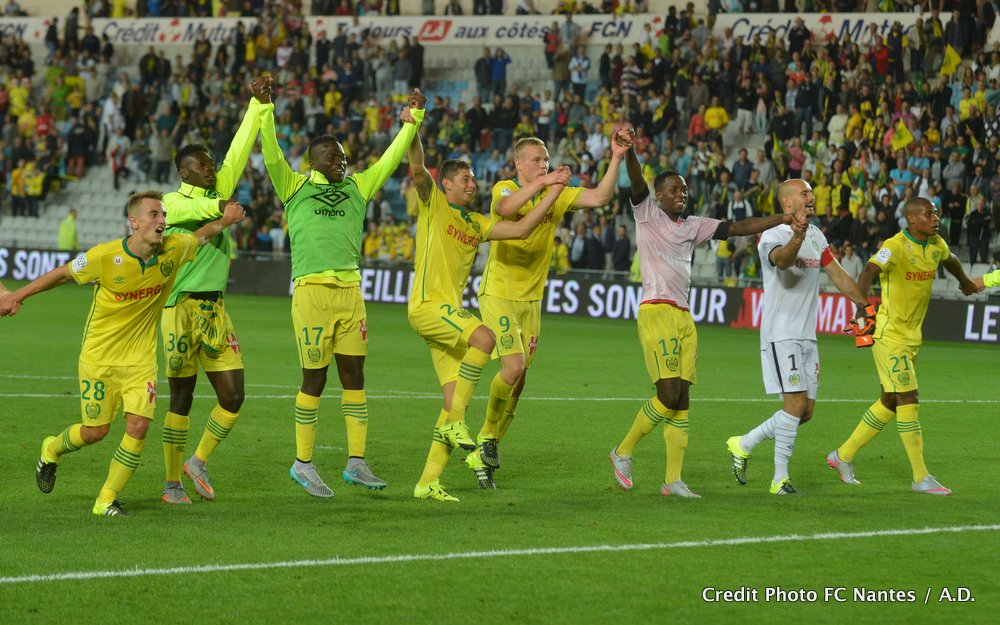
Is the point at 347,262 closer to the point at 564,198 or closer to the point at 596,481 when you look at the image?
the point at 564,198

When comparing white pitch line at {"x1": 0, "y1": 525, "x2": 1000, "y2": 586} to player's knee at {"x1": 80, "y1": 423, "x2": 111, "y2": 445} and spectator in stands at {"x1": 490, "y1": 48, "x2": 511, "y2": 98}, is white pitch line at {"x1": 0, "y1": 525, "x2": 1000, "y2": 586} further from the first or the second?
spectator in stands at {"x1": 490, "y1": 48, "x2": 511, "y2": 98}

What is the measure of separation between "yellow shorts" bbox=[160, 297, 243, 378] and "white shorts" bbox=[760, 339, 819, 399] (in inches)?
147

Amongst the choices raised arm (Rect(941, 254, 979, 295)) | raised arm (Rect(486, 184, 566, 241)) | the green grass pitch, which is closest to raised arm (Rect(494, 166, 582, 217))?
raised arm (Rect(486, 184, 566, 241))

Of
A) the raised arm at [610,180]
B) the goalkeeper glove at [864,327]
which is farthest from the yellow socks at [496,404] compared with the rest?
the goalkeeper glove at [864,327]

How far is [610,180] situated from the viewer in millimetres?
9508

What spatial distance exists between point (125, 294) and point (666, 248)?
3.73 m

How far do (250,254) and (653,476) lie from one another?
939 inches

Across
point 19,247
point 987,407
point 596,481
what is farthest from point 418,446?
point 19,247

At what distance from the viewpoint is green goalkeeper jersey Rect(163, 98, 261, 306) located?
9.07 metres

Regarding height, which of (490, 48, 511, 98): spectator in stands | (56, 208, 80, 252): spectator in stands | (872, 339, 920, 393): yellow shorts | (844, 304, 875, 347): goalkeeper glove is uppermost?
(490, 48, 511, 98): spectator in stands

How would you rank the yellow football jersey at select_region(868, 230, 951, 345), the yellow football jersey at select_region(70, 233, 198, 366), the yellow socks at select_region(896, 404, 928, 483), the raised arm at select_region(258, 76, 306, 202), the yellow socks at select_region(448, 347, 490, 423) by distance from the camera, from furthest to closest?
the yellow football jersey at select_region(868, 230, 951, 345) < the yellow socks at select_region(896, 404, 928, 483) < the yellow socks at select_region(448, 347, 490, 423) < the raised arm at select_region(258, 76, 306, 202) < the yellow football jersey at select_region(70, 233, 198, 366)

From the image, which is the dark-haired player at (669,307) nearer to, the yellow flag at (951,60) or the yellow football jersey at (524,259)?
the yellow football jersey at (524,259)

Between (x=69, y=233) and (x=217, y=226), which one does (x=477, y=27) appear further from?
(x=217, y=226)

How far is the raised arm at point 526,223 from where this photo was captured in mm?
9508
